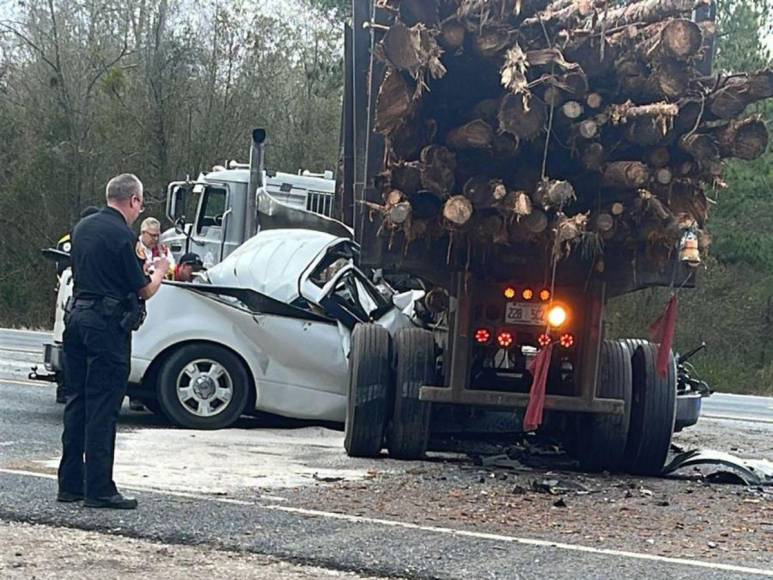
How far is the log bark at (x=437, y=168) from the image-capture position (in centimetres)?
814

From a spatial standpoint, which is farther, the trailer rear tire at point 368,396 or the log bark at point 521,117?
the trailer rear tire at point 368,396

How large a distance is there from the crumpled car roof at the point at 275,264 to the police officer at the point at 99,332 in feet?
13.5

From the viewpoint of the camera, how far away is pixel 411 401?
368 inches

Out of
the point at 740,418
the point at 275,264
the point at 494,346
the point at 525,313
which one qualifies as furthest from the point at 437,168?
the point at 740,418

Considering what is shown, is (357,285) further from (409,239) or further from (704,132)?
(704,132)

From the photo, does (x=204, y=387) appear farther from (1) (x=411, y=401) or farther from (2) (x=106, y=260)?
(2) (x=106, y=260)

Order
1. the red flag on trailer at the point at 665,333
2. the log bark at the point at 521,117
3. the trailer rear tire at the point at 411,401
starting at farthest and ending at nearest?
the trailer rear tire at the point at 411,401 < the red flag on trailer at the point at 665,333 < the log bark at the point at 521,117

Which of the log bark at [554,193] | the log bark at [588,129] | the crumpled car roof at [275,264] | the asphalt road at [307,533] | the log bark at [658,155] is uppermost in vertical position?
the log bark at [588,129]

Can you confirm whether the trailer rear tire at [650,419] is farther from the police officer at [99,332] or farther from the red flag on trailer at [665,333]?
the police officer at [99,332]

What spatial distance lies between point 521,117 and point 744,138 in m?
1.43

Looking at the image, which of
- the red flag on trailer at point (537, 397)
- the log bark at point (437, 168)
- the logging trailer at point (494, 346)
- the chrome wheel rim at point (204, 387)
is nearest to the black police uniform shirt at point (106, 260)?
the log bark at point (437, 168)

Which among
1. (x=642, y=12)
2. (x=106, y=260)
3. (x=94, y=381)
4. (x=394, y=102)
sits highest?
(x=642, y=12)

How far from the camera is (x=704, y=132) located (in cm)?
807

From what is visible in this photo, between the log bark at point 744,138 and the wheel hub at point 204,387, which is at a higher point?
the log bark at point 744,138
